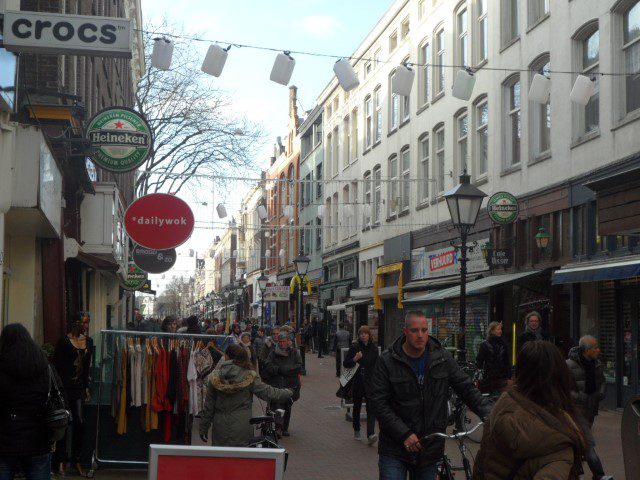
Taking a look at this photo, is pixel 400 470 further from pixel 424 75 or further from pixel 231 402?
pixel 424 75

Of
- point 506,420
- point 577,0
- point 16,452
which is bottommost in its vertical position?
point 16,452

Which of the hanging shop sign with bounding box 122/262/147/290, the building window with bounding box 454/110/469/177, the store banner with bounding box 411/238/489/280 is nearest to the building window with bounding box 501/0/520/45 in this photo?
the building window with bounding box 454/110/469/177

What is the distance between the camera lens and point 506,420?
4262 millimetres

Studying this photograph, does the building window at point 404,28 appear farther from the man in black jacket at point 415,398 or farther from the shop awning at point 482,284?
the man in black jacket at point 415,398

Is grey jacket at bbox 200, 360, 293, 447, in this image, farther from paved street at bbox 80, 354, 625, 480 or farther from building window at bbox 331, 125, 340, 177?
building window at bbox 331, 125, 340, 177

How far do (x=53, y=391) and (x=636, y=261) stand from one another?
38.6 ft

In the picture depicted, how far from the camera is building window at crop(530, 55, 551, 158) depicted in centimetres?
2234

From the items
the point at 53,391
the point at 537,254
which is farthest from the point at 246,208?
the point at 53,391

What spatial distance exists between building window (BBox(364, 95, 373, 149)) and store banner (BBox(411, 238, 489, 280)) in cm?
862

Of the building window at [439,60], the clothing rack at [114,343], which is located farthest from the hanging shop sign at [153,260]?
the building window at [439,60]

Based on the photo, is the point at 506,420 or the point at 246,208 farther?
the point at 246,208

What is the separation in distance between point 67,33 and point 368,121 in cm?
3242

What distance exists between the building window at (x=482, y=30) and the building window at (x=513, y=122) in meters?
2.49

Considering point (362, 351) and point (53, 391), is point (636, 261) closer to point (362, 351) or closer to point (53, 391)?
point (362, 351)
